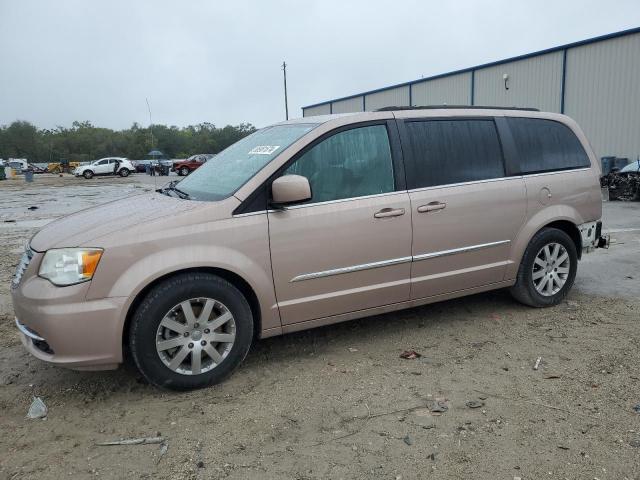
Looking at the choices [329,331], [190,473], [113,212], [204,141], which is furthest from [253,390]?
[204,141]

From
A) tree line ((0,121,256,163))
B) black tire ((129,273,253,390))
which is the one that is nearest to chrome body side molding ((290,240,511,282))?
black tire ((129,273,253,390))

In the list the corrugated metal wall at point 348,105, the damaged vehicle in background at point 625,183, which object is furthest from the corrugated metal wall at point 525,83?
the corrugated metal wall at point 348,105

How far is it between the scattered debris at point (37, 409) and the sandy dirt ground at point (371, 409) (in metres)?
0.05

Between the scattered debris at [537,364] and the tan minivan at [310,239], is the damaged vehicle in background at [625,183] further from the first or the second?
the scattered debris at [537,364]

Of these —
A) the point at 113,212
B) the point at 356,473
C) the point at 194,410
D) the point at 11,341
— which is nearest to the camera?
the point at 356,473

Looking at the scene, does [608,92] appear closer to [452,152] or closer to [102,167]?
[452,152]

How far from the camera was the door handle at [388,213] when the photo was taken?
3865mm

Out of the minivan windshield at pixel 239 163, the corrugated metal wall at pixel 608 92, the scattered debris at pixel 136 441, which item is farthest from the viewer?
the corrugated metal wall at pixel 608 92

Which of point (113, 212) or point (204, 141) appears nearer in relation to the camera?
point (113, 212)

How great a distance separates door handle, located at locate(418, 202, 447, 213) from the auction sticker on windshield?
1188 millimetres

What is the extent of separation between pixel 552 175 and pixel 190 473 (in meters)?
3.90

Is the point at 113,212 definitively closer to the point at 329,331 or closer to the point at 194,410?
the point at 194,410

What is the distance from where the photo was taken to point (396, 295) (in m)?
4.06

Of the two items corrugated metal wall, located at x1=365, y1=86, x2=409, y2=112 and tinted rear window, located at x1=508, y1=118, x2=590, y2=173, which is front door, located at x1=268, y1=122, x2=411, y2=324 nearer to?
tinted rear window, located at x1=508, y1=118, x2=590, y2=173
